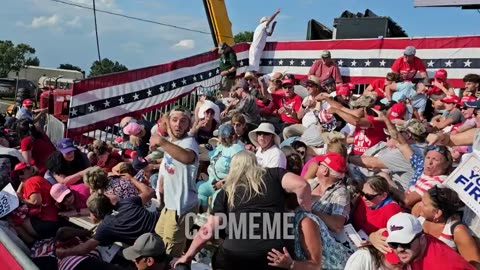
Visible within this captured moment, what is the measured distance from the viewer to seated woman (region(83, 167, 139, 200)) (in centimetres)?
494

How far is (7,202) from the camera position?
15.0ft

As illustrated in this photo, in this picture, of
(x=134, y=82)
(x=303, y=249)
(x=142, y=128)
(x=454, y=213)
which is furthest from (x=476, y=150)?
(x=134, y=82)

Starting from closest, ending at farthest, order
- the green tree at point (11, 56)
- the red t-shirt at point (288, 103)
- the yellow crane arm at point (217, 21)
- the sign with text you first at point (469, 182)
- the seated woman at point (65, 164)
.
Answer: the sign with text you first at point (469, 182), the seated woman at point (65, 164), the red t-shirt at point (288, 103), the yellow crane arm at point (217, 21), the green tree at point (11, 56)

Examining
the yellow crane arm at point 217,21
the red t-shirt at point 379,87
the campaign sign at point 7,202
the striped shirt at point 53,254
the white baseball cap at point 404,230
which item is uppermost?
the yellow crane arm at point 217,21

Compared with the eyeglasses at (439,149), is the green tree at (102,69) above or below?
above

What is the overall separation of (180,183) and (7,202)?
1.49m

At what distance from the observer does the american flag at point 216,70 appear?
9297 mm

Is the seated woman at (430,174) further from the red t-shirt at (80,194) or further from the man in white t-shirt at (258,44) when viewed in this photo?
the man in white t-shirt at (258,44)

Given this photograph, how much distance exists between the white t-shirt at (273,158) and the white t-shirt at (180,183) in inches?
26.1

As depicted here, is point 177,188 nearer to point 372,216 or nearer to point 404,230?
point 372,216

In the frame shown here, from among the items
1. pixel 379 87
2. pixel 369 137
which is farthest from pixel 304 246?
pixel 379 87

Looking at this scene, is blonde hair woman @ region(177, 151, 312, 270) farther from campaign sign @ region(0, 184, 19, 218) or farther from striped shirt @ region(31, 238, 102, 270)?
campaign sign @ region(0, 184, 19, 218)

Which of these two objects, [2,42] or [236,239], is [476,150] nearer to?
[236,239]

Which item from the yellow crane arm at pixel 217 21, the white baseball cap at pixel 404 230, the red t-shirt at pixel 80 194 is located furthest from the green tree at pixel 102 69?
the white baseball cap at pixel 404 230
